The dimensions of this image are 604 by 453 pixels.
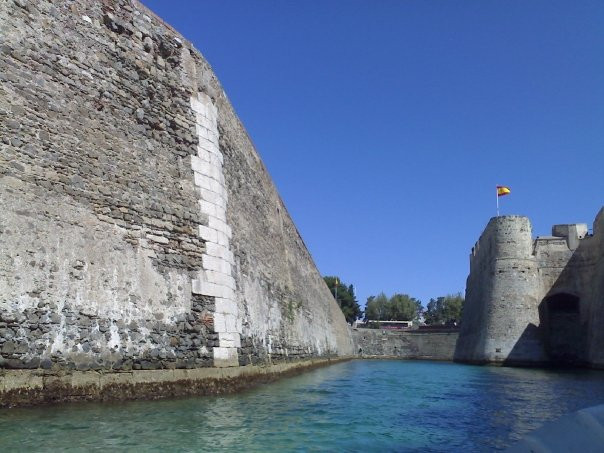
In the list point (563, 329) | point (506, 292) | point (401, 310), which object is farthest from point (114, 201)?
point (401, 310)

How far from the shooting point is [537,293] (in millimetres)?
31688

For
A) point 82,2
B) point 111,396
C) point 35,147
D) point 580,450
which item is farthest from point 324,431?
point 82,2

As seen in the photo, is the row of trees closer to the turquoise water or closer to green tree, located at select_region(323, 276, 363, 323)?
green tree, located at select_region(323, 276, 363, 323)

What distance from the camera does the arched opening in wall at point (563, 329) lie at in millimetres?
30469

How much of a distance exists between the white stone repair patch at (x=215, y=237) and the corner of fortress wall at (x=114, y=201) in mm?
31

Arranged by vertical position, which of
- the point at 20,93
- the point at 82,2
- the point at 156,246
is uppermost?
the point at 82,2

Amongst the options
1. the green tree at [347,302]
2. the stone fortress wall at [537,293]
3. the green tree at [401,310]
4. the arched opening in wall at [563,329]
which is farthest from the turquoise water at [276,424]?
the green tree at [401,310]

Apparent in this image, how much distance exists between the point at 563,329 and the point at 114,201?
3028 centimetres

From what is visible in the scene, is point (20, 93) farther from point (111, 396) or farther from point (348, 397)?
point (348, 397)

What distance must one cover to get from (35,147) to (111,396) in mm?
3591

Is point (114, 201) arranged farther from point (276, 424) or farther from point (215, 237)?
point (276, 424)

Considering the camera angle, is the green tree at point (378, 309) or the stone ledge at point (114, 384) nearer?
the stone ledge at point (114, 384)

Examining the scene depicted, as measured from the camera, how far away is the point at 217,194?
433 inches

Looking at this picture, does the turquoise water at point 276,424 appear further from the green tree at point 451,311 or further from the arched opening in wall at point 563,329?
the green tree at point 451,311
